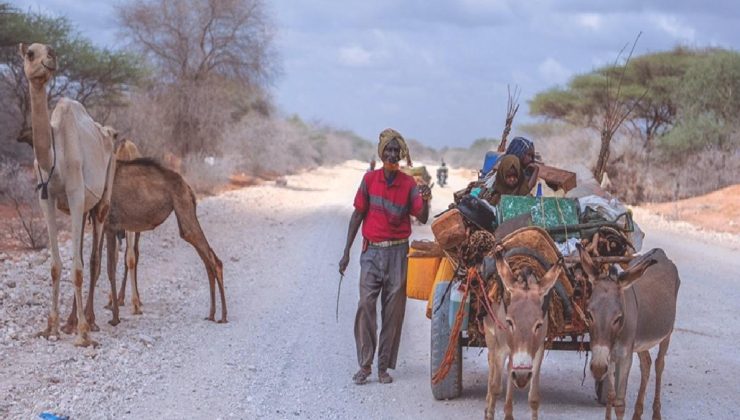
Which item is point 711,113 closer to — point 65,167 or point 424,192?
point 424,192

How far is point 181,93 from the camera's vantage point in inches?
1377

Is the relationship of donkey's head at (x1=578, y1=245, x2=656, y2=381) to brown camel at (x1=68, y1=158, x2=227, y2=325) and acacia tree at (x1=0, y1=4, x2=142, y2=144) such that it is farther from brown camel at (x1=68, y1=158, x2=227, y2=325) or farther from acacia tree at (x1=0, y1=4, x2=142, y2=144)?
acacia tree at (x1=0, y1=4, x2=142, y2=144)

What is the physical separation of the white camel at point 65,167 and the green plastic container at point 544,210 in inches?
161

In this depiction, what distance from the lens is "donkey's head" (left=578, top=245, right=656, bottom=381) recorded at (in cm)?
626

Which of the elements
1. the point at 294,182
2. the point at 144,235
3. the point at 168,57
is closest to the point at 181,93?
the point at 168,57

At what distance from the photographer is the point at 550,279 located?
6.23 meters

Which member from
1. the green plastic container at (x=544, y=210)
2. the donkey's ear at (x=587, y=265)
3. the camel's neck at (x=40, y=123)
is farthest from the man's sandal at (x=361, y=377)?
the camel's neck at (x=40, y=123)

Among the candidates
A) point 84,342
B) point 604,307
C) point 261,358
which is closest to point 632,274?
point 604,307

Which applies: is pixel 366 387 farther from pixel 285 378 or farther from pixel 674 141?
pixel 674 141

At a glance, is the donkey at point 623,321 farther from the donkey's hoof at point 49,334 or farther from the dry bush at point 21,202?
the dry bush at point 21,202

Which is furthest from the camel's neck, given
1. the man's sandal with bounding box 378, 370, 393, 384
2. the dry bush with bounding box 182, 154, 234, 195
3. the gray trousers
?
the dry bush with bounding box 182, 154, 234, 195

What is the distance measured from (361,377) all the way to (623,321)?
262 centimetres

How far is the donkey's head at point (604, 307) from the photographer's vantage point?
6.26 m

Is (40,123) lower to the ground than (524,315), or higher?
higher
